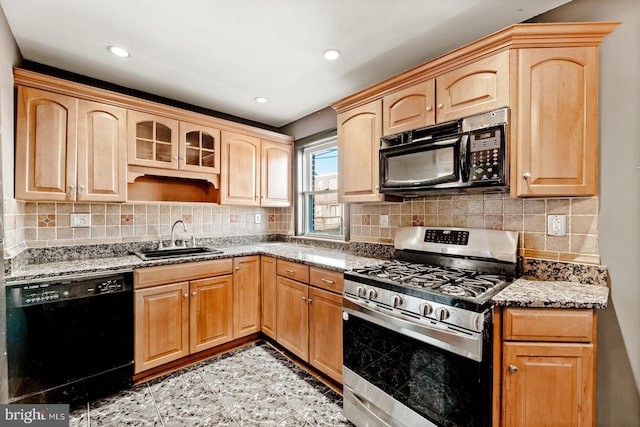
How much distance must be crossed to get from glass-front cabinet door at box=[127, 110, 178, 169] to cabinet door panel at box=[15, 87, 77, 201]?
38 centimetres

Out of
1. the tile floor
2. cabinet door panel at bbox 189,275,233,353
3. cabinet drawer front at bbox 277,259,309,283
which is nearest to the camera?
the tile floor

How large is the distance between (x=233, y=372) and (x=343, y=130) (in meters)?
2.21

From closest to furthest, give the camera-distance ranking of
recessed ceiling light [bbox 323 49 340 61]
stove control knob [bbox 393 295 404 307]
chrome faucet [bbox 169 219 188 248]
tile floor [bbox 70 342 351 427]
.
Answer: stove control knob [bbox 393 295 404 307] < tile floor [bbox 70 342 351 427] < recessed ceiling light [bbox 323 49 340 61] < chrome faucet [bbox 169 219 188 248]

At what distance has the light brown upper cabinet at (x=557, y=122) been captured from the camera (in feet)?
4.89

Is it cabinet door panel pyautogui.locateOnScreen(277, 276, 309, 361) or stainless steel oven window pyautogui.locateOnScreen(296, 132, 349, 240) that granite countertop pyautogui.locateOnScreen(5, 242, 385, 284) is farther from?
stainless steel oven window pyautogui.locateOnScreen(296, 132, 349, 240)

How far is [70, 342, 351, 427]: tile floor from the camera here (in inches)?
71.9

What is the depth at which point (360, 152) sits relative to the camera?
234 cm

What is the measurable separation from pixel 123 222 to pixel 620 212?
11.6 feet

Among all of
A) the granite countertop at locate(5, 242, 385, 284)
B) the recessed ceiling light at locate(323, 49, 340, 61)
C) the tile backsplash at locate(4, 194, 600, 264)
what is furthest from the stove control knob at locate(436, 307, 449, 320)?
the recessed ceiling light at locate(323, 49, 340, 61)

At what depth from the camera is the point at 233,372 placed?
2361 millimetres

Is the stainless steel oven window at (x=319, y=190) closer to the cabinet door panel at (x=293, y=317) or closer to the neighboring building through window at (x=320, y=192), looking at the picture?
the neighboring building through window at (x=320, y=192)

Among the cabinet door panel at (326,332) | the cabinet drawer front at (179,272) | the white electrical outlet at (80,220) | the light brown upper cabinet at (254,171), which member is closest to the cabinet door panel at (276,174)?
the light brown upper cabinet at (254,171)

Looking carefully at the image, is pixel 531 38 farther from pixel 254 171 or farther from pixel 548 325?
pixel 254 171

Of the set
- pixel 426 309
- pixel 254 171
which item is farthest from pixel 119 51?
pixel 426 309
